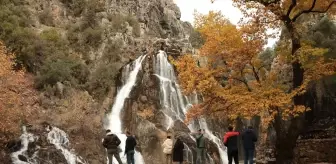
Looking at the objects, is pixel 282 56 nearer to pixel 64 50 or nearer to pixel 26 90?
pixel 26 90

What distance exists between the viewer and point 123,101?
91.6 ft

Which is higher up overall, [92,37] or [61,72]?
[92,37]

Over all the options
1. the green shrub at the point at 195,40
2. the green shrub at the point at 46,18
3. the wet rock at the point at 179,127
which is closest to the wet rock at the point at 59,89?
the wet rock at the point at 179,127

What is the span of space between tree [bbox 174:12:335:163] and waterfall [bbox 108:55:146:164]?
31.0 ft

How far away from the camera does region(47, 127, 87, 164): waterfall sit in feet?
69.5

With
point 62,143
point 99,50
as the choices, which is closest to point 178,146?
point 62,143

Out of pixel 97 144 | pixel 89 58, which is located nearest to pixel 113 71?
pixel 89 58

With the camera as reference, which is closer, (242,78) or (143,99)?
(242,78)

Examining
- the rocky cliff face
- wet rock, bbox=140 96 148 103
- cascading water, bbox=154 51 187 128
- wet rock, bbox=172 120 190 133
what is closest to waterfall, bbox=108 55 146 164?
the rocky cliff face

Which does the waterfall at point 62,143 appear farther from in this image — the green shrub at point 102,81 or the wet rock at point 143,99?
the wet rock at point 143,99

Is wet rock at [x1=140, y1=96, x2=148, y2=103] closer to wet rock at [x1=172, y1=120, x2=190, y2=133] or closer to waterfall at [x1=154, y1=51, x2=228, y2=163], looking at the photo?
waterfall at [x1=154, y1=51, x2=228, y2=163]

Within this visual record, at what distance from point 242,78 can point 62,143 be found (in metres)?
11.8

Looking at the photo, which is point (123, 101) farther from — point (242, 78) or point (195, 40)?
point (195, 40)

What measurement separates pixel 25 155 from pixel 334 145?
1656 centimetres
